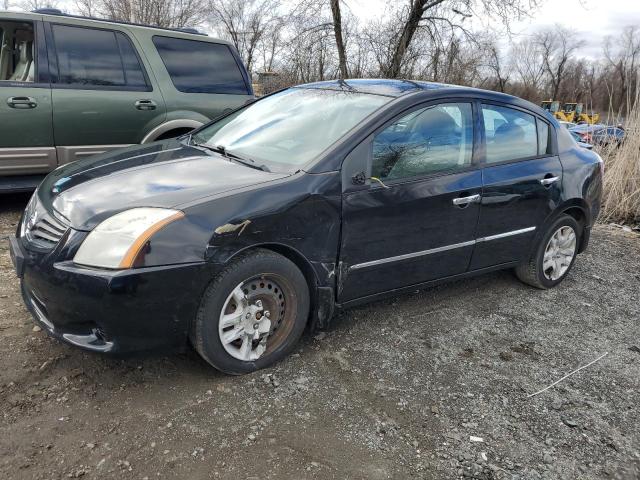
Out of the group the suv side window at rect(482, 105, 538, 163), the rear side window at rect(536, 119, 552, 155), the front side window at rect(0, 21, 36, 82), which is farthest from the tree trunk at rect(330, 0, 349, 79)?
the suv side window at rect(482, 105, 538, 163)

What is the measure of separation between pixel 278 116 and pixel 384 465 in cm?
234

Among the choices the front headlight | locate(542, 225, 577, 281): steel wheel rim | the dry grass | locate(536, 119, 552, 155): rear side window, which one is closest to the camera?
the front headlight

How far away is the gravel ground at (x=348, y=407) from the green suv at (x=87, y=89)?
1.87 meters

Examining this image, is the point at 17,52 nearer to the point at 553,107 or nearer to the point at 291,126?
the point at 291,126

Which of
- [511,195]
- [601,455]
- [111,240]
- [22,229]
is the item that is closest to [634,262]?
[511,195]

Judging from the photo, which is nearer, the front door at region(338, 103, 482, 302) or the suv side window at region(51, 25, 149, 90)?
the front door at region(338, 103, 482, 302)

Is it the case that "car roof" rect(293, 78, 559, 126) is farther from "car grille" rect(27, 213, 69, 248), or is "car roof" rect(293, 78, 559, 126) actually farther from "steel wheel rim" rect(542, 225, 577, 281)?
"car grille" rect(27, 213, 69, 248)

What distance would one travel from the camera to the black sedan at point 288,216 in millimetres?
2465

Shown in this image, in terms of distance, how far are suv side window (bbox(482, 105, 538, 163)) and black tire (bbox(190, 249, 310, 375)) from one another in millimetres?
1739

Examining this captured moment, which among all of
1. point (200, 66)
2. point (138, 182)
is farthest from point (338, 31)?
point (138, 182)

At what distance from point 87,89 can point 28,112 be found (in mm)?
588

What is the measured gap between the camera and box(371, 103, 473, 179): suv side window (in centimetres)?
316

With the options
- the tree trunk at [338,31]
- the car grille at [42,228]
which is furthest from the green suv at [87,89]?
the tree trunk at [338,31]

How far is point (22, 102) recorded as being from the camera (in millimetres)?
4836
